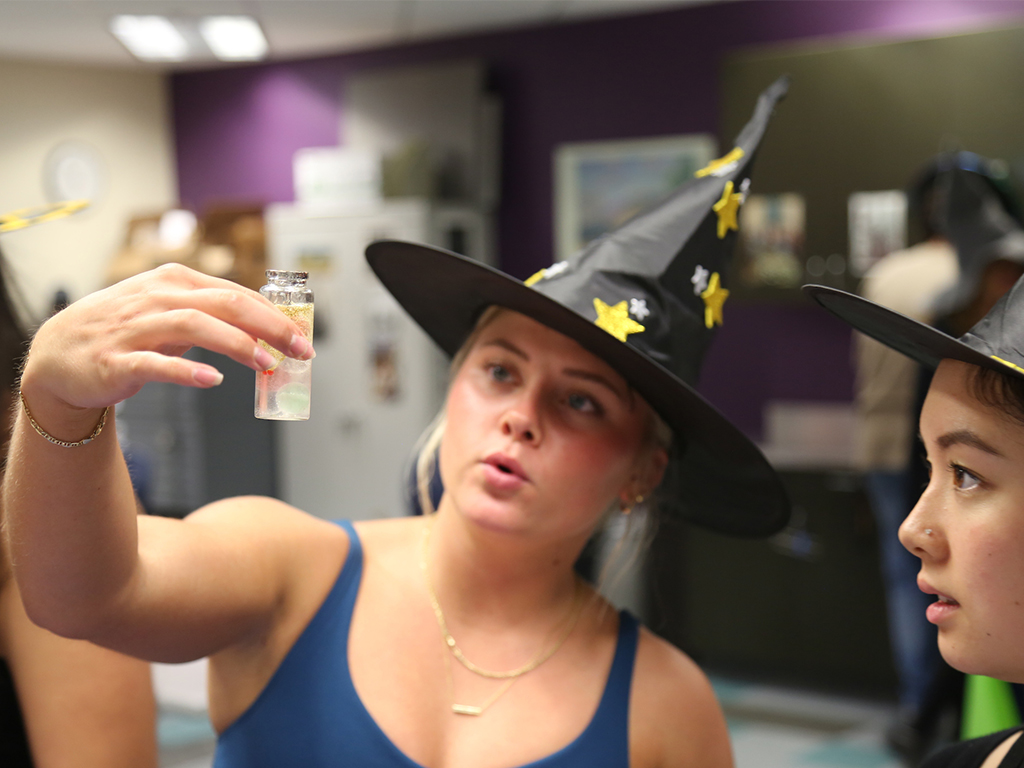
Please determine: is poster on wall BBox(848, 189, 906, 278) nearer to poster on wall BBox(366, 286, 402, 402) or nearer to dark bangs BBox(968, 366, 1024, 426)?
poster on wall BBox(366, 286, 402, 402)

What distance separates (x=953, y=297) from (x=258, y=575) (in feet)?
8.64

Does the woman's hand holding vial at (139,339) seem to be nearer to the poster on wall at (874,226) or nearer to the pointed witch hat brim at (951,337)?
the pointed witch hat brim at (951,337)

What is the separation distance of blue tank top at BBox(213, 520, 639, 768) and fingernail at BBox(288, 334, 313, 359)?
515mm

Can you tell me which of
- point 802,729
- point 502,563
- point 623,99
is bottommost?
point 802,729

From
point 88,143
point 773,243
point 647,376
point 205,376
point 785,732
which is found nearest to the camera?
point 205,376

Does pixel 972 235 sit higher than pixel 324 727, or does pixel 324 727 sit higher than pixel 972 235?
pixel 972 235

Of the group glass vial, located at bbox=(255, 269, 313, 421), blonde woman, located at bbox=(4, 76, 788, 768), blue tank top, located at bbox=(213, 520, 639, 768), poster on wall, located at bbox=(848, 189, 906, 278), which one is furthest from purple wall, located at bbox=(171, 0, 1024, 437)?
glass vial, located at bbox=(255, 269, 313, 421)

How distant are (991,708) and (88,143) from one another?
7.48 metres

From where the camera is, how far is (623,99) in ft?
19.1

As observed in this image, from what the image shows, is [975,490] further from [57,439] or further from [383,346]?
[383,346]

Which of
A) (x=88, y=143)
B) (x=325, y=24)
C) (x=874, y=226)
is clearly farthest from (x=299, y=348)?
(x=88, y=143)

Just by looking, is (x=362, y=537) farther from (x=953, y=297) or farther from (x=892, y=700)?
(x=892, y=700)

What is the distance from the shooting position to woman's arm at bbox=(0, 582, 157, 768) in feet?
3.84

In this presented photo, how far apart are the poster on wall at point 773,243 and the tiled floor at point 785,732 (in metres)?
1.89
